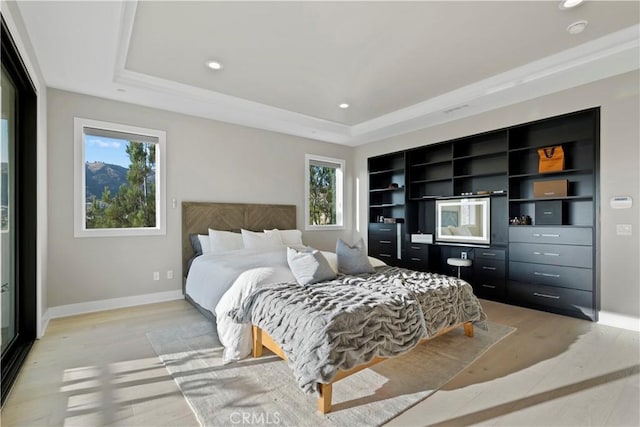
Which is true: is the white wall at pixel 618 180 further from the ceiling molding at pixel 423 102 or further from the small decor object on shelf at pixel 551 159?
the small decor object on shelf at pixel 551 159

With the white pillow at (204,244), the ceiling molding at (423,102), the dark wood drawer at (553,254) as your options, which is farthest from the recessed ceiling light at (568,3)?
the white pillow at (204,244)

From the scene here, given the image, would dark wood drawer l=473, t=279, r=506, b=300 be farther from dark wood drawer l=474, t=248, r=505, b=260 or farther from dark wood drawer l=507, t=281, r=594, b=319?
dark wood drawer l=474, t=248, r=505, b=260

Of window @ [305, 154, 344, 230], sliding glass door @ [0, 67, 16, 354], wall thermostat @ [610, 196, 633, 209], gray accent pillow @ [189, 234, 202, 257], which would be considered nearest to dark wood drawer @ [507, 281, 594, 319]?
wall thermostat @ [610, 196, 633, 209]

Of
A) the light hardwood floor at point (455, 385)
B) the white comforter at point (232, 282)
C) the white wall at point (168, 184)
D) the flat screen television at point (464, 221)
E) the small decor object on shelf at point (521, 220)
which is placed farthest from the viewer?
the flat screen television at point (464, 221)

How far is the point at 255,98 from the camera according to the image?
170 inches

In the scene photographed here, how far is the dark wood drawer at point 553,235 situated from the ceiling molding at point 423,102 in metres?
1.64

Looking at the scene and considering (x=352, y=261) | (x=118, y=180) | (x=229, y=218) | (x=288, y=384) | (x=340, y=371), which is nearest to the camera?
(x=340, y=371)

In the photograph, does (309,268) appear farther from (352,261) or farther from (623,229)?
(623,229)

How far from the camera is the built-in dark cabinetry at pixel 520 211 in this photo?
3.62 metres

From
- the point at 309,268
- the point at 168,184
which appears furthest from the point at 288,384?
the point at 168,184

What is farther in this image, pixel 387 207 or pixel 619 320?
pixel 387 207

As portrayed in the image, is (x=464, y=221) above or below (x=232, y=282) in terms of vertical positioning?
above

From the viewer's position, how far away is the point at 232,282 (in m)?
2.93

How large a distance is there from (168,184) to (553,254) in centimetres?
491
